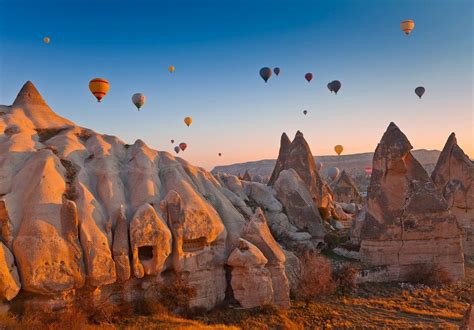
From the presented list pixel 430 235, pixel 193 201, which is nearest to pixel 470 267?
pixel 430 235

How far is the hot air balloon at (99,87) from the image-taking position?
77.3 feet

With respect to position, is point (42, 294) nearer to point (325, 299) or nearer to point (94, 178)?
point (94, 178)

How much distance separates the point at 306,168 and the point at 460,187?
10.9 m

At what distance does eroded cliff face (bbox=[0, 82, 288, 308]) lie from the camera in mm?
13672

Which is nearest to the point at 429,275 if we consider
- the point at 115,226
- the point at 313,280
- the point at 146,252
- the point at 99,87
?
the point at 313,280

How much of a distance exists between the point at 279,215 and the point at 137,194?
11019mm

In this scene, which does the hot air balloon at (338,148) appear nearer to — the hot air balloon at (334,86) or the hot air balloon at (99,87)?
the hot air balloon at (334,86)

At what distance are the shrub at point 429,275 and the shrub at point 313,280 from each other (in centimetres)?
494

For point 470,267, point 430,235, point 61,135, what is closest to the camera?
point 61,135

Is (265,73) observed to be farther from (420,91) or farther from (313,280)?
(313,280)

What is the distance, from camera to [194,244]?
664 inches

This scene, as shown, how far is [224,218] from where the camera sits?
1927cm

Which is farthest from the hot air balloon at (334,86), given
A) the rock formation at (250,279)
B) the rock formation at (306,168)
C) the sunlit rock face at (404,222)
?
the rock formation at (250,279)

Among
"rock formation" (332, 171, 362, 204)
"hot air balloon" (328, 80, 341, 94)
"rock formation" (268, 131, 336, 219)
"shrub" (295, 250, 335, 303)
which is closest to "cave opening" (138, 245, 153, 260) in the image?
"shrub" (295, 250, 335, 303)
